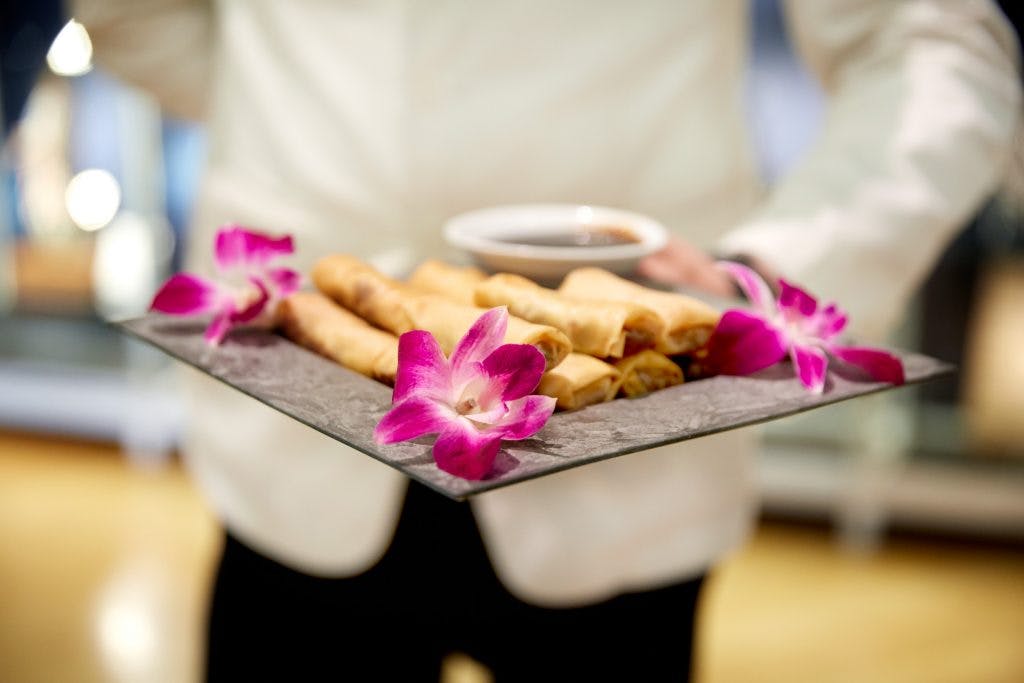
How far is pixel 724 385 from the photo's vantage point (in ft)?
2.04

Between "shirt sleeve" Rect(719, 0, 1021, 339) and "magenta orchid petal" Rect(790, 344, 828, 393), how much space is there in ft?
0.71

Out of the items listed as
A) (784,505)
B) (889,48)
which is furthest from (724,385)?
(784,505)

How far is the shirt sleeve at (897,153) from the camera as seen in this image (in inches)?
34.4

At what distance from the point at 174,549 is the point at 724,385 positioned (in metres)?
2.22

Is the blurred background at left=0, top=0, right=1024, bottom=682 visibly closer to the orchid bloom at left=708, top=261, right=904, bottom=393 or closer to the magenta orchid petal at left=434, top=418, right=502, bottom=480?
the orchid bloom at left=708, top=261, right=904, bottom=393

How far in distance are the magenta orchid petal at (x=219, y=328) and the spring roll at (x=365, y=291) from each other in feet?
0.28

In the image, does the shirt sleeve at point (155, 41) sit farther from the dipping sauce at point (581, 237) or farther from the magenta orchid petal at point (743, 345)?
the magenta orchid petal at point (743, 345)

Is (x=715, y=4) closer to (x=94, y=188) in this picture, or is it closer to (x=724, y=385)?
(x=724, y=385)

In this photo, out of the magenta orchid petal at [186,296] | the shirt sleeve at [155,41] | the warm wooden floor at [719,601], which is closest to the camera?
the magenta orchid petal at [186,296]

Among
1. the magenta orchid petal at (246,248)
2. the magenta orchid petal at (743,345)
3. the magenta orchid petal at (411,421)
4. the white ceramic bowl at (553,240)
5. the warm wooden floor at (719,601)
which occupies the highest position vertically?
the white ceramic bowl at (553,240)

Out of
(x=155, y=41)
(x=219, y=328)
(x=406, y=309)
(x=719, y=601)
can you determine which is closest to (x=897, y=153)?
(x=406, y=309)

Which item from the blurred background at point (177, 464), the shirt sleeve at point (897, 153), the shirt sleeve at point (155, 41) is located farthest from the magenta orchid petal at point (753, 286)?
the blurred background at point (177, 464)

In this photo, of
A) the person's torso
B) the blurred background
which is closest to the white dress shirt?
the person's torso

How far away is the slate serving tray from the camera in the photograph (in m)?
0.50
